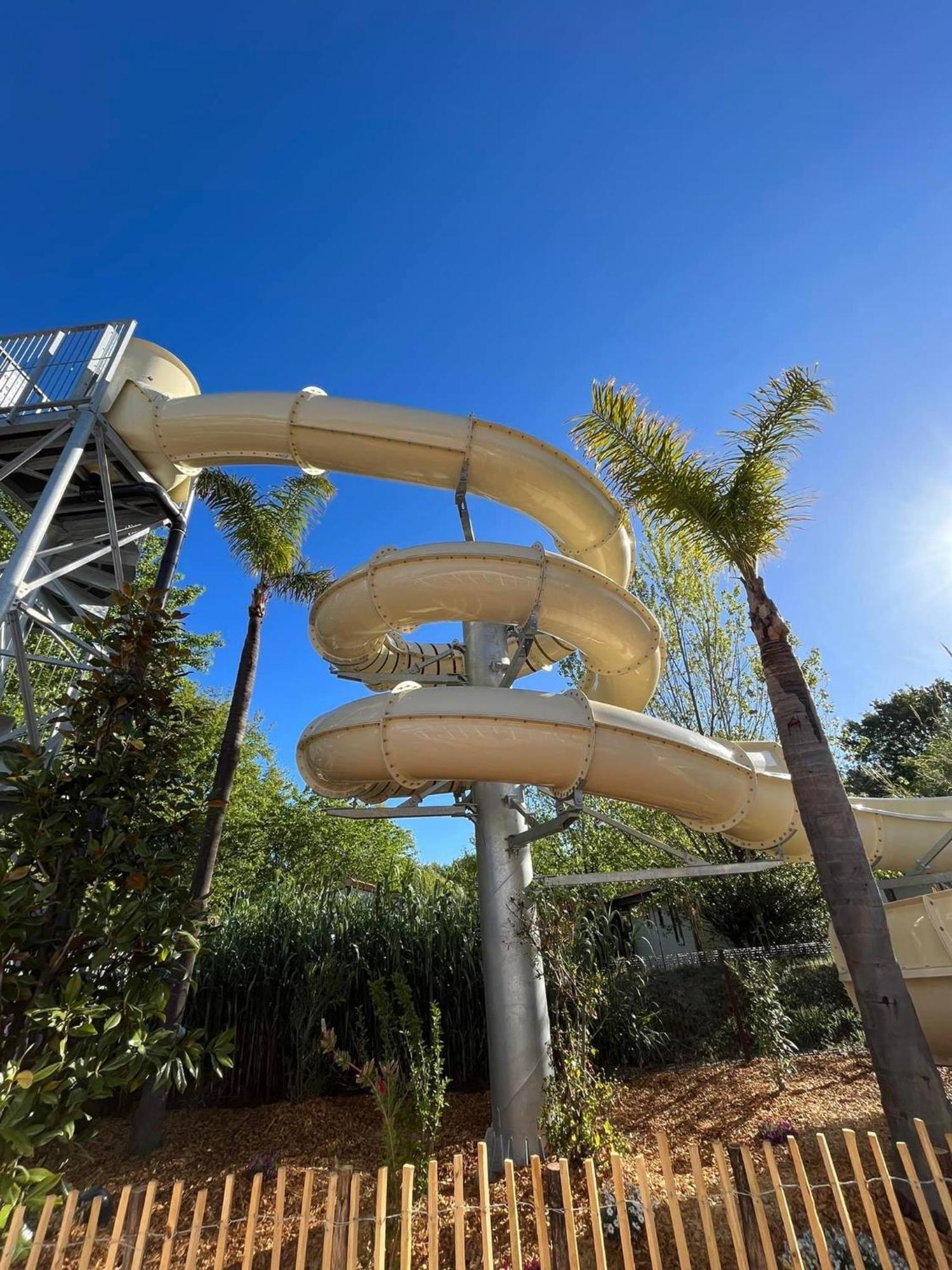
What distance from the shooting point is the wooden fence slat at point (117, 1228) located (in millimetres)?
2348

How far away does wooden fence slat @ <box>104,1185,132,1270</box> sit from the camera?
2348mm

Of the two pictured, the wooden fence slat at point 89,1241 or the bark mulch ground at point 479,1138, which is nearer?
the wooden fence slat at point 89,1241

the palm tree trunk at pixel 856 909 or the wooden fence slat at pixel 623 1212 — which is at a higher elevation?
the palm tree trunk at pixel 856 909

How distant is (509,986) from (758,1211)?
2.97 meters

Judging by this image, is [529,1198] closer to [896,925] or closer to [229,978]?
[896,925]

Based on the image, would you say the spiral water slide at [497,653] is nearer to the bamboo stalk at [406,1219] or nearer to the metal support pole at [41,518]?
the metal support pole at [41,518]

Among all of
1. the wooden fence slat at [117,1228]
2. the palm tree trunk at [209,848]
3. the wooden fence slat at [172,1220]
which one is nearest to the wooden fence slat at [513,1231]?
the wooden fence slat at [172,1220]

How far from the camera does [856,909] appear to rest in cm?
411

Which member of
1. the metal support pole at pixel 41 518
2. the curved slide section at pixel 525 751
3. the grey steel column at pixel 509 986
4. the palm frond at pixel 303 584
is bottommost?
the grey steel column at pixel 509 986

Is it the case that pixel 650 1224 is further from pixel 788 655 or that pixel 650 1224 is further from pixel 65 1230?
pixel 788 655

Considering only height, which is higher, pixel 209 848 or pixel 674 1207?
pixel 209 848

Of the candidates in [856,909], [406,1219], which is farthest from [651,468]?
[406,1219]

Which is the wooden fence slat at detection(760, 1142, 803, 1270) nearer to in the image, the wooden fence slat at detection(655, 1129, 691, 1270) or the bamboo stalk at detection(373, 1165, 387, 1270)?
the wooden fence slat at detection(655, 1129, 691, 1270)

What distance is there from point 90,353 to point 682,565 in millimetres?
11119
